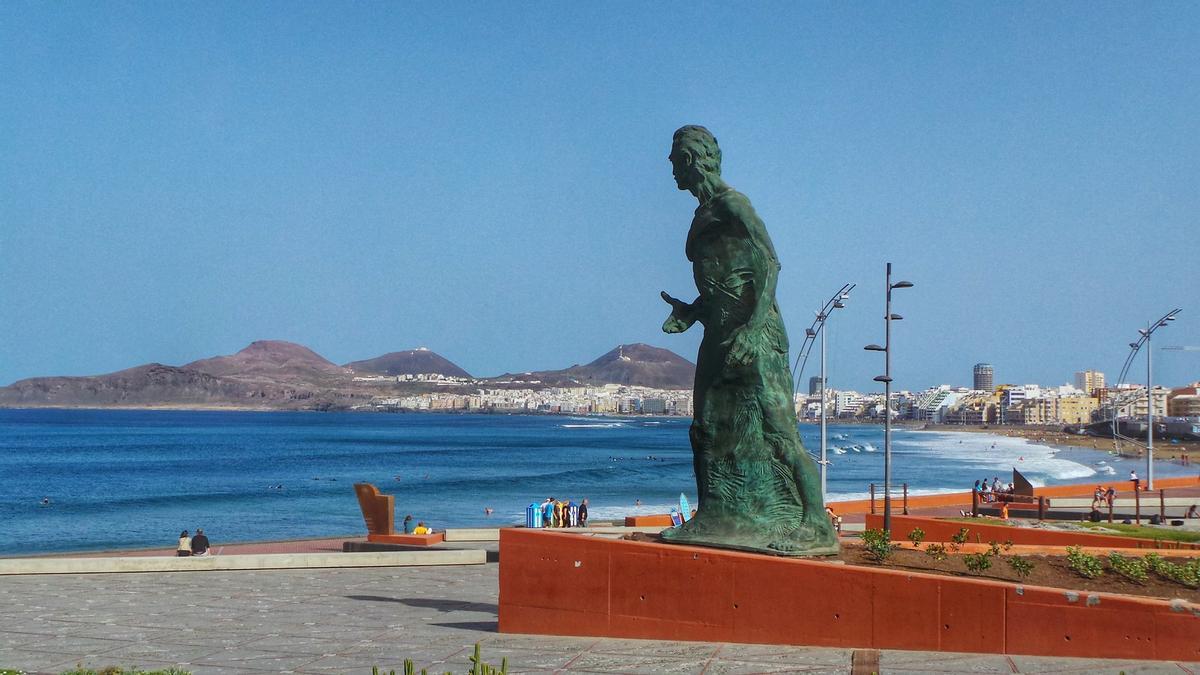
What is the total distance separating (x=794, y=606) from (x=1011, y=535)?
27.7 feet

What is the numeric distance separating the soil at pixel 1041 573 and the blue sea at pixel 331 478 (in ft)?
93.7

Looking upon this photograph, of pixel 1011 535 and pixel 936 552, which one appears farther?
pixel 1011 535

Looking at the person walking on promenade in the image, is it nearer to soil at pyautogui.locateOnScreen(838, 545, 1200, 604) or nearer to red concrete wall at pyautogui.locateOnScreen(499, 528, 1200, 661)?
red concrete wall at pyautogui.locateOnScreen(499, 528, 1200, 661)

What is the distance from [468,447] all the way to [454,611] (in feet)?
339

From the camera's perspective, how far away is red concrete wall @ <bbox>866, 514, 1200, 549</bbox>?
14.6 metres

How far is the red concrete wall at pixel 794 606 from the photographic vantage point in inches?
312

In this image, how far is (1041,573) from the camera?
972 centimetres

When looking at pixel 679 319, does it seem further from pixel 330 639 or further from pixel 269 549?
A: pixel 269 549

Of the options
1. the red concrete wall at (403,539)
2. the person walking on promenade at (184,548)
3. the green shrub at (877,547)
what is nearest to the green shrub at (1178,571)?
the green shrub at (877,547)

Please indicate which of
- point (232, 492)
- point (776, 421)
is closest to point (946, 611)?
point (776, 421)

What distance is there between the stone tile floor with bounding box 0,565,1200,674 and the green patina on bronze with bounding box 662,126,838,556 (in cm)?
113

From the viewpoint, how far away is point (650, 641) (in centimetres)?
925

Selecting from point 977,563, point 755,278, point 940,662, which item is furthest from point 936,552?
point 755,278

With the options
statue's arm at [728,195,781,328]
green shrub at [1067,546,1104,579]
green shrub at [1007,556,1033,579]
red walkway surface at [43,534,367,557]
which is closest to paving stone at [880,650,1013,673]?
green shrub at [1007,556,1033,579]
